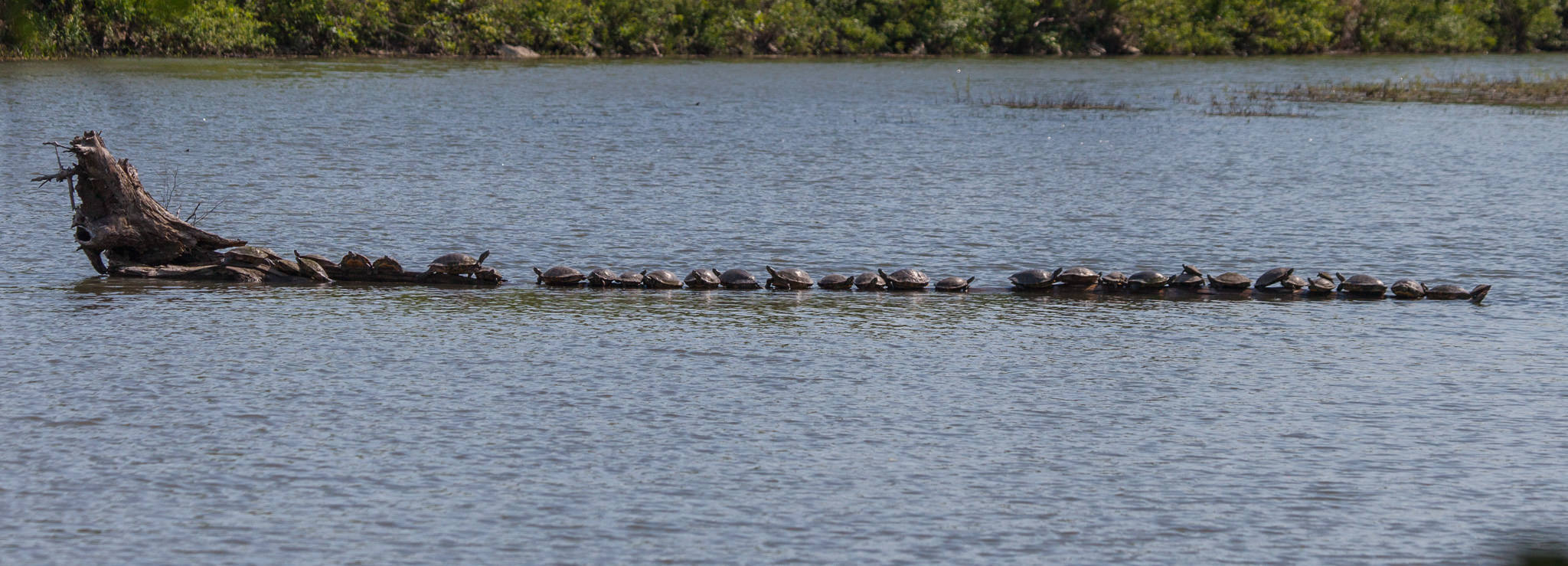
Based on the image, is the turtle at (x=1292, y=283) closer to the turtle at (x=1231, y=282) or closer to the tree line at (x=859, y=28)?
the turtle at (x=1231, y=282)

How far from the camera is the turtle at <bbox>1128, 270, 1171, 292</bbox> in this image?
16.0 meters

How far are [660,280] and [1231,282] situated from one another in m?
6.18

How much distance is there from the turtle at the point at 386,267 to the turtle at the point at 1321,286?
9887mm

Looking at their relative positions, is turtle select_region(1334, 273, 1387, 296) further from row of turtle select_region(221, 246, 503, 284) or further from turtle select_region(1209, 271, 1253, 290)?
row of turtle select_region(221, 246, 503, 284)

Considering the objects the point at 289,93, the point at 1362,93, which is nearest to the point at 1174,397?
the point at 289,93

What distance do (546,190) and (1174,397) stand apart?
14.9 metres

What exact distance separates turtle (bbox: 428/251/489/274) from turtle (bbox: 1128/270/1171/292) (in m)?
7.03

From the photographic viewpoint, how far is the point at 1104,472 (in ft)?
30.7

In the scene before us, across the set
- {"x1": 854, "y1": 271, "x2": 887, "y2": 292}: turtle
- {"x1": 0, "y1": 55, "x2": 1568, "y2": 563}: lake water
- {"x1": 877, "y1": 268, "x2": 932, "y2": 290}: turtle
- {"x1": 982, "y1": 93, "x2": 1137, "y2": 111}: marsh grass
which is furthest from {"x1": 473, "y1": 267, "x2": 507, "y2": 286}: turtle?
{"x1": 982, "y1": 93, "x2": 1137, "y2": 111}: marsh grass

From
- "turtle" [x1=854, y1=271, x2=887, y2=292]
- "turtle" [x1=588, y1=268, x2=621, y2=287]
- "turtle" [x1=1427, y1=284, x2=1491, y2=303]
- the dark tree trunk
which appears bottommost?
"turtle" [x1=1427, y1=284, x2=1491, y2=303]

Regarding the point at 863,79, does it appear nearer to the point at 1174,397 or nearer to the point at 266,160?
the point at 266,160

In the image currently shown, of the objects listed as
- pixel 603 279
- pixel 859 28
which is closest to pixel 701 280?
pixel 603 279

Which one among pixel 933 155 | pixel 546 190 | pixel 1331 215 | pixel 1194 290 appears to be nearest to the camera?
pixel 1194 290

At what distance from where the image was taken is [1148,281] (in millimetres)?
16000
